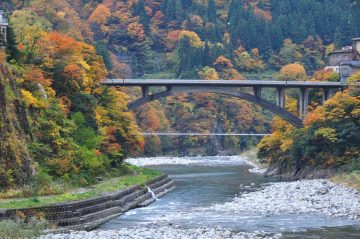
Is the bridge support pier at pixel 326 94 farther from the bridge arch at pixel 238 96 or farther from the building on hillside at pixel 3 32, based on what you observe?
the building on hillside at pixel 3 32

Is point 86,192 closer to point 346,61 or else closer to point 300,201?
point 300,201

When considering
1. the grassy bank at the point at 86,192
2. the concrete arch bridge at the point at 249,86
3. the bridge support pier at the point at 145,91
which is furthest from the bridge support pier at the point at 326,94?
the grassy bank at the point at 86,192

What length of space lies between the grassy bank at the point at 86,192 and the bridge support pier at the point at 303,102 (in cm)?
1806

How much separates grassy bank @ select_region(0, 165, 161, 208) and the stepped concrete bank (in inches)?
21.7

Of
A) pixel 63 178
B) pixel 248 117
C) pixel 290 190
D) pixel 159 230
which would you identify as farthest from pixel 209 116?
pixel 159 230

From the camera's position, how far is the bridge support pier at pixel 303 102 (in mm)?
69375

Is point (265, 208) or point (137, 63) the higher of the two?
point (137, 63)

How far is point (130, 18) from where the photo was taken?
15512cm

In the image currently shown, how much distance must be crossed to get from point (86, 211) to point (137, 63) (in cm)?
11335

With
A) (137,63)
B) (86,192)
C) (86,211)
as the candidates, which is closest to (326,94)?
(86,192)

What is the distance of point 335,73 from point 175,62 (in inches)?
2598

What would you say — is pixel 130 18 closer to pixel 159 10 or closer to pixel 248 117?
pixel 159 10

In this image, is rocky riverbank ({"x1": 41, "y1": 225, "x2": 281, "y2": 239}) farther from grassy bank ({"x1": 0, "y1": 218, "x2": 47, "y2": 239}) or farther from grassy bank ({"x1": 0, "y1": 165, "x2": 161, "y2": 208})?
grassy bank ({"x1": 0, "y1": 165, "x2": 161, "y2": 208})

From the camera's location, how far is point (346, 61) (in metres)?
82.4
